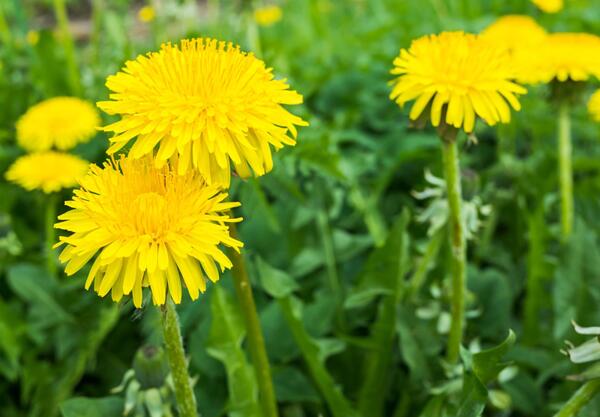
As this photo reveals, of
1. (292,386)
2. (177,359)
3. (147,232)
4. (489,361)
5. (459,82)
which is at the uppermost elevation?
(459,82)

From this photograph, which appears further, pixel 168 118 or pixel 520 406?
pixel 520 406

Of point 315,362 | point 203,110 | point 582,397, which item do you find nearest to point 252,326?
point 315,362

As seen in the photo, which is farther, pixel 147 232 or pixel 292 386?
pixel 292 386

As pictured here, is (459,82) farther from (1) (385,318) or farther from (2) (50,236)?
(2) (50,236)

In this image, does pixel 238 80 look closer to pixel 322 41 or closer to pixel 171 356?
pixel 171 356

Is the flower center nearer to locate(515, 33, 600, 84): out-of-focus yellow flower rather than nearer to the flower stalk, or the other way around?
the flower stalk

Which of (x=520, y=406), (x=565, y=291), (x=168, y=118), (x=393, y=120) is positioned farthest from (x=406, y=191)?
(x=168, y=118)
